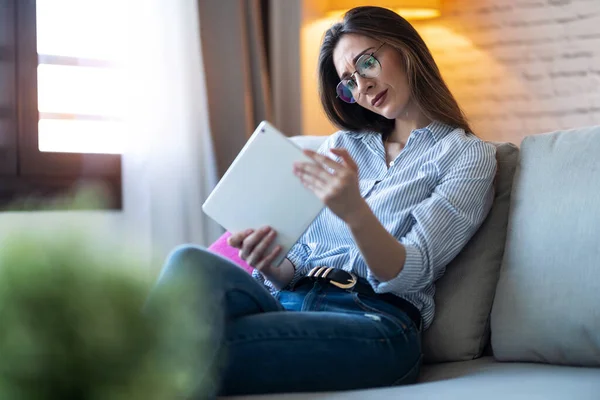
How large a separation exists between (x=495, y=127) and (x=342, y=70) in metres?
1.52

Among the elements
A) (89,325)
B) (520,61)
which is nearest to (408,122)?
(89,325)

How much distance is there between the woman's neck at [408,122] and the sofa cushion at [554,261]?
244mm

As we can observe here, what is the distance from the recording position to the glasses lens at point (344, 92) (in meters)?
1.55

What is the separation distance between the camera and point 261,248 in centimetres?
129

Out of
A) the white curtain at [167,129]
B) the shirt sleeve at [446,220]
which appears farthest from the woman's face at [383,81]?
the white curtain at [167,129]

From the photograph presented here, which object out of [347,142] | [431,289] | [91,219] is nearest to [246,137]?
[347,142]

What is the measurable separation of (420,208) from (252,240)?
0.30m

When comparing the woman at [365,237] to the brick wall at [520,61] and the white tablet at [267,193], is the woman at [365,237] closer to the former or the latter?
the white tablet at [267,193]

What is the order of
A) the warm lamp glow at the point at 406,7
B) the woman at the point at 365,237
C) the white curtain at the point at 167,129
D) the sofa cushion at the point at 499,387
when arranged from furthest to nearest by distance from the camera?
the warm lamp glow at the point at 406,7 → the white curtain at the point at 167,129 → the woman at the point at 365,237 → the sofa cushion at the point at 499,387

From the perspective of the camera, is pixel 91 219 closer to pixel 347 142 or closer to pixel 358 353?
pixel 358 353

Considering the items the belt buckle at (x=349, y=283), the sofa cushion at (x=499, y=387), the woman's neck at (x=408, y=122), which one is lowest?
the sofa cushion at (x=499, y=387)

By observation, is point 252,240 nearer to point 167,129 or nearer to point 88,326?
point 88,326

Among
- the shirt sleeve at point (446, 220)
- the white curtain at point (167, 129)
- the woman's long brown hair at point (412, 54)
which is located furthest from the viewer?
the white curtain at point (167, 129)

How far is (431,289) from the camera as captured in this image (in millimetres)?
1367
